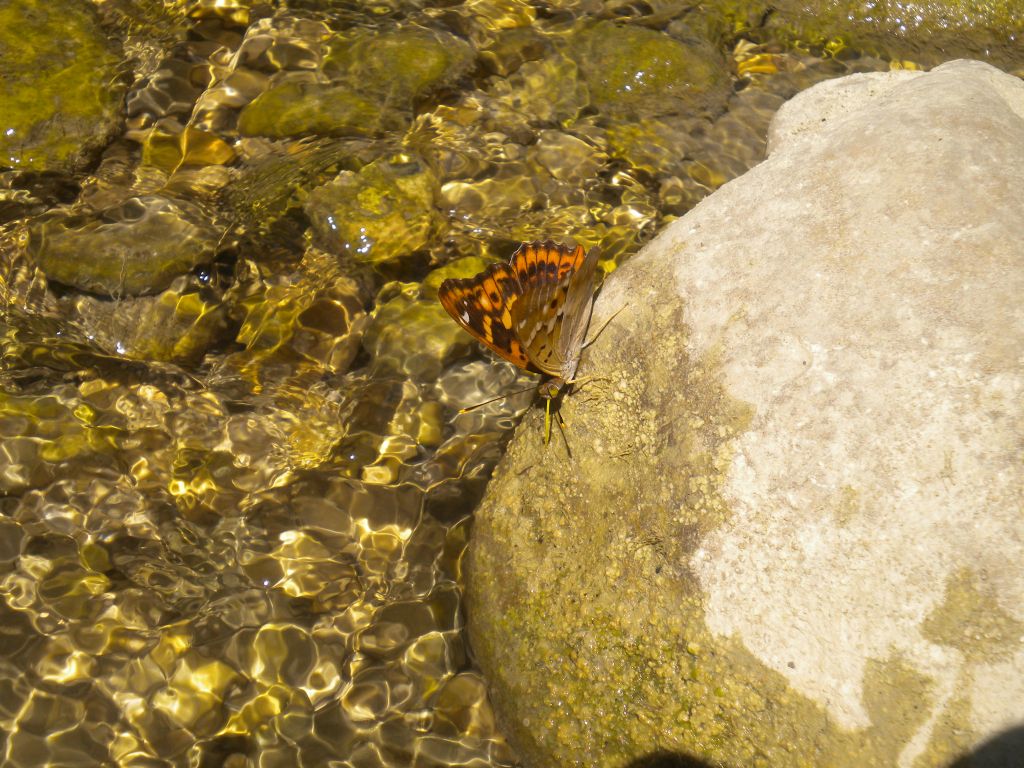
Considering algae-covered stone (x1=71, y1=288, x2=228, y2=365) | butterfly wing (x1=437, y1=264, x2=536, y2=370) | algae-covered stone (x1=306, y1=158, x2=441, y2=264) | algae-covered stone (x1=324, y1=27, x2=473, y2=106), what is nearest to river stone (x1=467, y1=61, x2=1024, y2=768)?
butterfly wing (x1=437, y1=264, x2=536, y2=370)

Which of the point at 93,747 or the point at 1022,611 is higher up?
the point at 1022,611

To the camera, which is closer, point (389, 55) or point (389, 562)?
point (389, 562)

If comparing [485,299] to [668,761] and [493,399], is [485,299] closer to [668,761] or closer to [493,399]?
[493,399]

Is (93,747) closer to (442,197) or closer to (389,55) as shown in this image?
(442,197)

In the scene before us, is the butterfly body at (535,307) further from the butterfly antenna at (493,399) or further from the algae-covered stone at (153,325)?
the algae-covered stone at (153,325)

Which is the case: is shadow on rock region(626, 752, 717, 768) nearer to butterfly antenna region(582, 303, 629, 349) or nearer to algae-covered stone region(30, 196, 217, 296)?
butterfly antenna region(582, 303, 629, 349)

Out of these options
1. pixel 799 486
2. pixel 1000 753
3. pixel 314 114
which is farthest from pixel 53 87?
pixel 1000 753

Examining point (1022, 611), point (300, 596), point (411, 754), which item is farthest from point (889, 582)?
point (300, 596)
